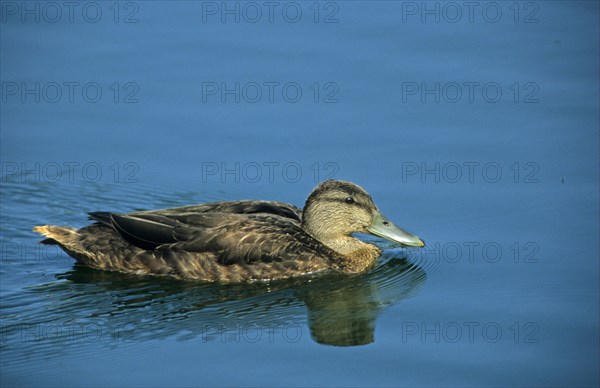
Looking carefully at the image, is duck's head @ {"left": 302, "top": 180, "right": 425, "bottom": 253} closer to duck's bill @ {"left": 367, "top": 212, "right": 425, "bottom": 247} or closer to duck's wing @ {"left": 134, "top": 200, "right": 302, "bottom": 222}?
duck's bill @ {"left": 367, "top": 212, "right": 425, "bottom": 247}

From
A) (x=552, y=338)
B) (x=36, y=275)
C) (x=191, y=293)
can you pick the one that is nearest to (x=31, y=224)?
(x=36, y=275)

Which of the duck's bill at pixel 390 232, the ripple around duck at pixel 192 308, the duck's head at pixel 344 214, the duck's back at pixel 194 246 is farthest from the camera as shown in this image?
the duck's head at pixel 344 214

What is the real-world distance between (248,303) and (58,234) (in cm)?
222

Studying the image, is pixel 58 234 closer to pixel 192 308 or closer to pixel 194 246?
pixel 194 246

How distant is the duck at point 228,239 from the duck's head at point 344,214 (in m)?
0.01

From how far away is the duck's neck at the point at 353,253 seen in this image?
41.6ft

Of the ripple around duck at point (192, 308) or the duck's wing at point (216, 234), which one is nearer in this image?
the ripple around duck at point (192, 308)

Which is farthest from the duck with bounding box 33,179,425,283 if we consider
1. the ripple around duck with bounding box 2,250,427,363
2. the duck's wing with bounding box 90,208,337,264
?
the ripple around duck with bounding box 2,250,427,363

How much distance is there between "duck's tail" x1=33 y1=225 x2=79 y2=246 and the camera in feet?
40.7

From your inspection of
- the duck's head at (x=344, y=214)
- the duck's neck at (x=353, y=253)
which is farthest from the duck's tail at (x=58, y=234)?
the duck's neck at (x=353, y=253)

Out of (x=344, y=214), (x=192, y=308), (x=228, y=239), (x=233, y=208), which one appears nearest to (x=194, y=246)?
(x=228, y=239)

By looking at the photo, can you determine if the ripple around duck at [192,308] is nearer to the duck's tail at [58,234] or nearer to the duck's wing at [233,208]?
the duck's tail at [58,234]

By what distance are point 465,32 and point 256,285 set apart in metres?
5.99

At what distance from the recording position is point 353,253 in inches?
506
